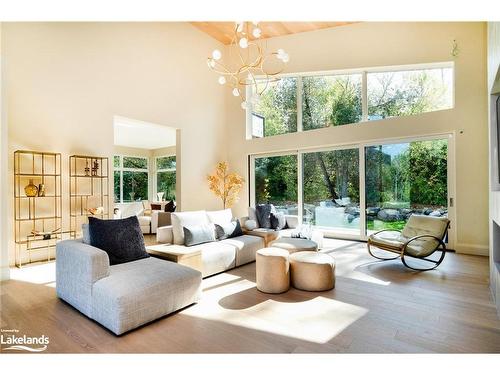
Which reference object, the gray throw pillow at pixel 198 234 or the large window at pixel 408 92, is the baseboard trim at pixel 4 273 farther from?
the large window at pixel 408 92

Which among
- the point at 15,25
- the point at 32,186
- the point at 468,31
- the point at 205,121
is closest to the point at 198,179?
the point at 205,121

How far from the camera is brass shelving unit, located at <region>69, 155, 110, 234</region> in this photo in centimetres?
482

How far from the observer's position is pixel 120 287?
2.24 m

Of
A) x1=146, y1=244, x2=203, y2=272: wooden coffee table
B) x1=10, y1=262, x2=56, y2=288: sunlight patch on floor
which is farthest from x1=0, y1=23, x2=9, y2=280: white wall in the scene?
x1=146, y1=244, x2=203, y2=272: wooden coffee table

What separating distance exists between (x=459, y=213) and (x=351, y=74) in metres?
3.62

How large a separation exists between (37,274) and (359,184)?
19.4 feet

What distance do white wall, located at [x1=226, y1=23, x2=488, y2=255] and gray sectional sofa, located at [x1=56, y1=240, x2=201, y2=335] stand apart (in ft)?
15.7

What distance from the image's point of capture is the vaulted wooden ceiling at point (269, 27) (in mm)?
6199

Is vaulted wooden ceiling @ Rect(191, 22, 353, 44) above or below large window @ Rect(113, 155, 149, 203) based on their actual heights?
above

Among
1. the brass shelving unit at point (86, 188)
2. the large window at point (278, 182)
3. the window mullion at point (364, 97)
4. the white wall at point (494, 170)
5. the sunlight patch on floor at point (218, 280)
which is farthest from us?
the large window at point (278, 182)

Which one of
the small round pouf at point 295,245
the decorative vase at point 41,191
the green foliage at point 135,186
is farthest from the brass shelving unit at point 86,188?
the green foliage at point 135,186

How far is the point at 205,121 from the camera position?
7.16m

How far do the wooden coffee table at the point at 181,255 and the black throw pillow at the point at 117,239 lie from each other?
0.29 m

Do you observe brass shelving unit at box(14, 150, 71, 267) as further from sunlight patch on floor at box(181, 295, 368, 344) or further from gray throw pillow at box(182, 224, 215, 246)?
sunlight patch on floor at box(181, 295, 368, 344)
